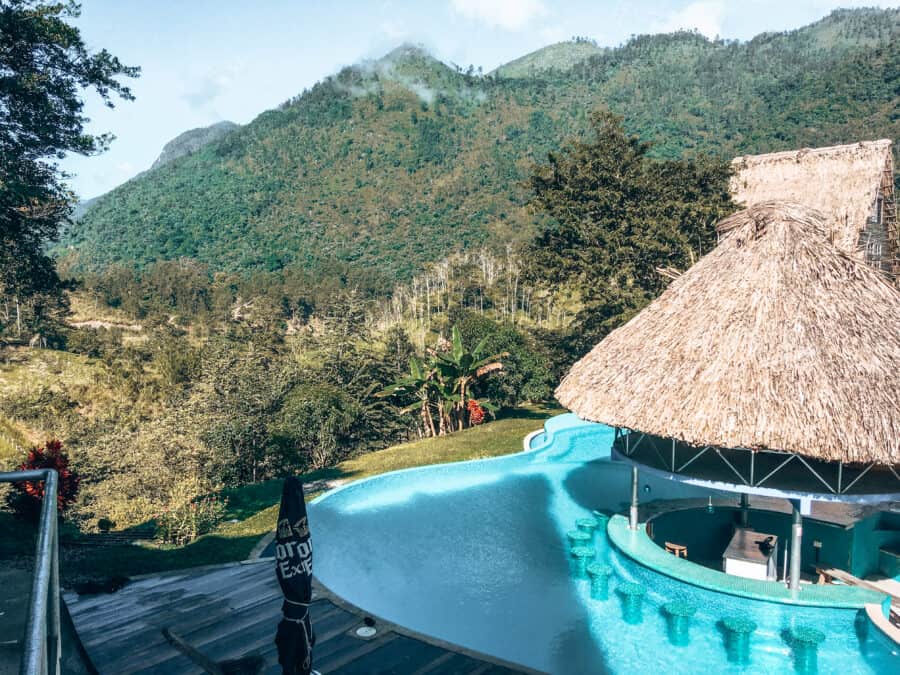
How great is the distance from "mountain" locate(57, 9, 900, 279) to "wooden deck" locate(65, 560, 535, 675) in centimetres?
4801

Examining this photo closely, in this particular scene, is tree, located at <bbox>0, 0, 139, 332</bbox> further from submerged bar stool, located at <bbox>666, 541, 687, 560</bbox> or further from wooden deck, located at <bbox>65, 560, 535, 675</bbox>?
submerged bar stool, located at <bbox>666, 541, 687, 560</bbox>

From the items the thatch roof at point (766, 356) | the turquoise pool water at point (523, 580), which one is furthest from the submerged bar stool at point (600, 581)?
the thatch roof at point (766, 356)

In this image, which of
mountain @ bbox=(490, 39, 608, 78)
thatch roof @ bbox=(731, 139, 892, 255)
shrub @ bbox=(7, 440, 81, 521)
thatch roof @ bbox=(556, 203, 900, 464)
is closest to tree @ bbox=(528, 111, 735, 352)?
thatch roof @ bbox=(731, 139, 892, 255)

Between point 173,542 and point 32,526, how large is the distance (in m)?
2.12

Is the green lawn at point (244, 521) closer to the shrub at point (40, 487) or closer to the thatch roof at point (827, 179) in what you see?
the shrub at point (40, 487)

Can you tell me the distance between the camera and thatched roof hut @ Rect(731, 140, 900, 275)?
2406 cm

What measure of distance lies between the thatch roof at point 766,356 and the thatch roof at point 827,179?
48.0 feet

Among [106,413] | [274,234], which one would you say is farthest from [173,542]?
[274,234]

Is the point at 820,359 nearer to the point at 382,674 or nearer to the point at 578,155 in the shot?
the point at 382,674

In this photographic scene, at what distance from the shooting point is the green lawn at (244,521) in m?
9.61

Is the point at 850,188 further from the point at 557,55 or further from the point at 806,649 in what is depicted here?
the point at 557,55

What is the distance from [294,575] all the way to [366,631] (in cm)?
329

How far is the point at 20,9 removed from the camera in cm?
958

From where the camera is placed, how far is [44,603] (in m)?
1.77
